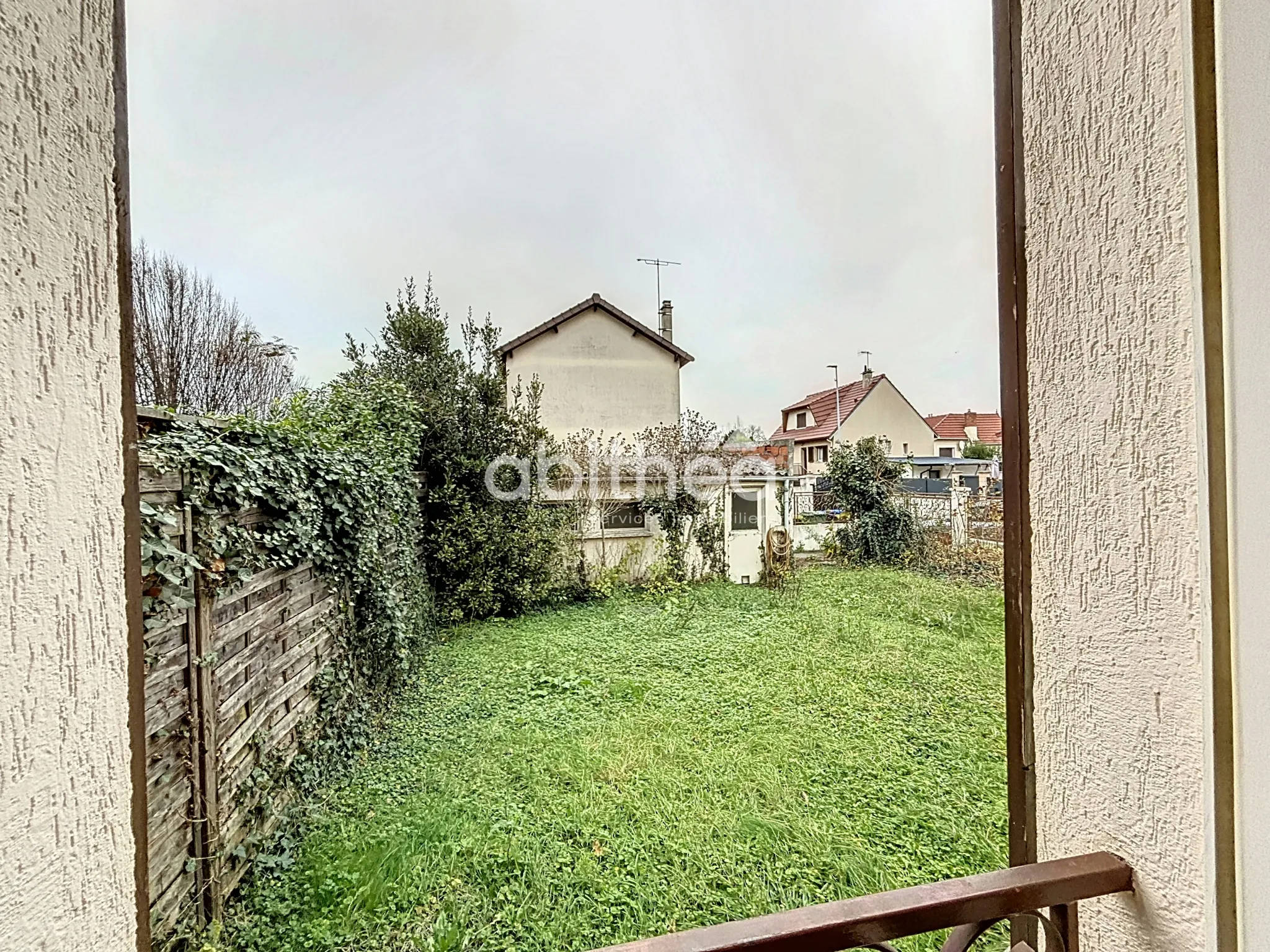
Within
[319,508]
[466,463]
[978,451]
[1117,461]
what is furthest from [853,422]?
[1117,461]

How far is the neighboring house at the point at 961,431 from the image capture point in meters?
1.43

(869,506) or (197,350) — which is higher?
(197,350)

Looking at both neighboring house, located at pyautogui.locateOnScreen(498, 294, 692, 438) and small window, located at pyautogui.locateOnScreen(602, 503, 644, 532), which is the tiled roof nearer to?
neighboring house, located at pyautogui.locateOnScreen(498, 294, 692, 438)

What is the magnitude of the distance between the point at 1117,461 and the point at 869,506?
497cm

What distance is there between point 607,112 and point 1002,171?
2.91 metres

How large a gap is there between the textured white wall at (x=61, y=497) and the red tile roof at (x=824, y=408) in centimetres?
394

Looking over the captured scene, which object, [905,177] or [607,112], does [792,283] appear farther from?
[607,112]

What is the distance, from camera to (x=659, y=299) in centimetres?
513

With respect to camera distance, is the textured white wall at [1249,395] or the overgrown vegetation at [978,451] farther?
the overgrown vegetation at [978,451]

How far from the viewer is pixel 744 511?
5.66 meters

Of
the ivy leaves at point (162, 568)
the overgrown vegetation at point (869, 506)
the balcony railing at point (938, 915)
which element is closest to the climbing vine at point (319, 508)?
the ivy leaves at point (162, 568)

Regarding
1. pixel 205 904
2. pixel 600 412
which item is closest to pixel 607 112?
pixel 600 412

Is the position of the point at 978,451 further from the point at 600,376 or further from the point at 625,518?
the point at 600,376

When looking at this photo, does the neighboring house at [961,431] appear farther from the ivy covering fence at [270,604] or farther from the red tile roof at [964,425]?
the ivy covering fence at [270,604]
